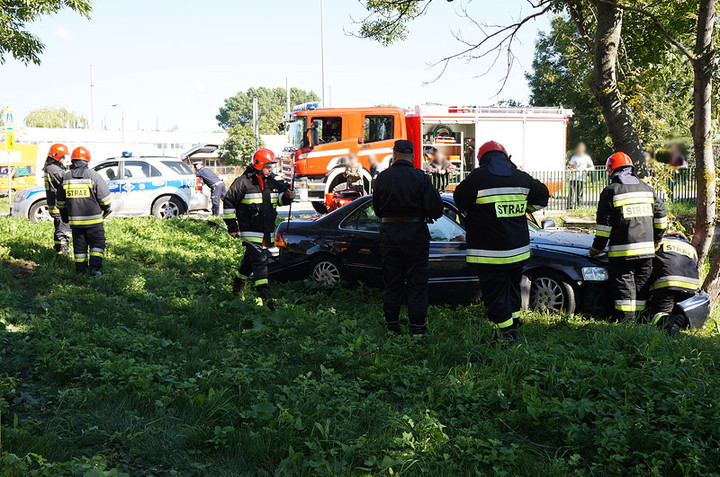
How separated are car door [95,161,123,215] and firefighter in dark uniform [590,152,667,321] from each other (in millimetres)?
11356

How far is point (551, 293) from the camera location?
21.2 ft

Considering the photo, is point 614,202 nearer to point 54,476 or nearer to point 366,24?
point 366,24

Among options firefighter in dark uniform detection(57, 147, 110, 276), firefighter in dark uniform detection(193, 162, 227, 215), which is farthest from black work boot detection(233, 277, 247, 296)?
firefighter in dark uniform detection(193, 162, 227, 215)

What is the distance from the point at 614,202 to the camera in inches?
246

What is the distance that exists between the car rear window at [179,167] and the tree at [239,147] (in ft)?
106

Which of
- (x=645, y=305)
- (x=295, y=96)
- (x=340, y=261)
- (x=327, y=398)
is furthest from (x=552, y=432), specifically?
(x=295, y=96)

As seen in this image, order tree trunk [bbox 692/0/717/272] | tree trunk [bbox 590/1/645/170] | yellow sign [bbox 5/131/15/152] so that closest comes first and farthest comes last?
1. tree trunk [bbox 692/0/717/272]
2. tree trunk [bbox 590/1/645/170]
3. yellow sign [bbox 5/131/15/152]

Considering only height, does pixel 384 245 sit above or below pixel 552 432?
above

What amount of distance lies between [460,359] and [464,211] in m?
1.37

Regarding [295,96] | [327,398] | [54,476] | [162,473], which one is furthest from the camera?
[295,96]

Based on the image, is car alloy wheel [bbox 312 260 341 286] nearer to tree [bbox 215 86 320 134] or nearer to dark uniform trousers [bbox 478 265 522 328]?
dark uniform trousers [bbox 478 265 522 328]

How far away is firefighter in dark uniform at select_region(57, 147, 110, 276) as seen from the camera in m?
7.95

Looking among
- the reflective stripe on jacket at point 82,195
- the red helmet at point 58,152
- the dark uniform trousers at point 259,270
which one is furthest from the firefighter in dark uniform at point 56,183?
the dark uniform trousers at point 259,270

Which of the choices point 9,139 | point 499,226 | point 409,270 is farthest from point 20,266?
point 9,139
